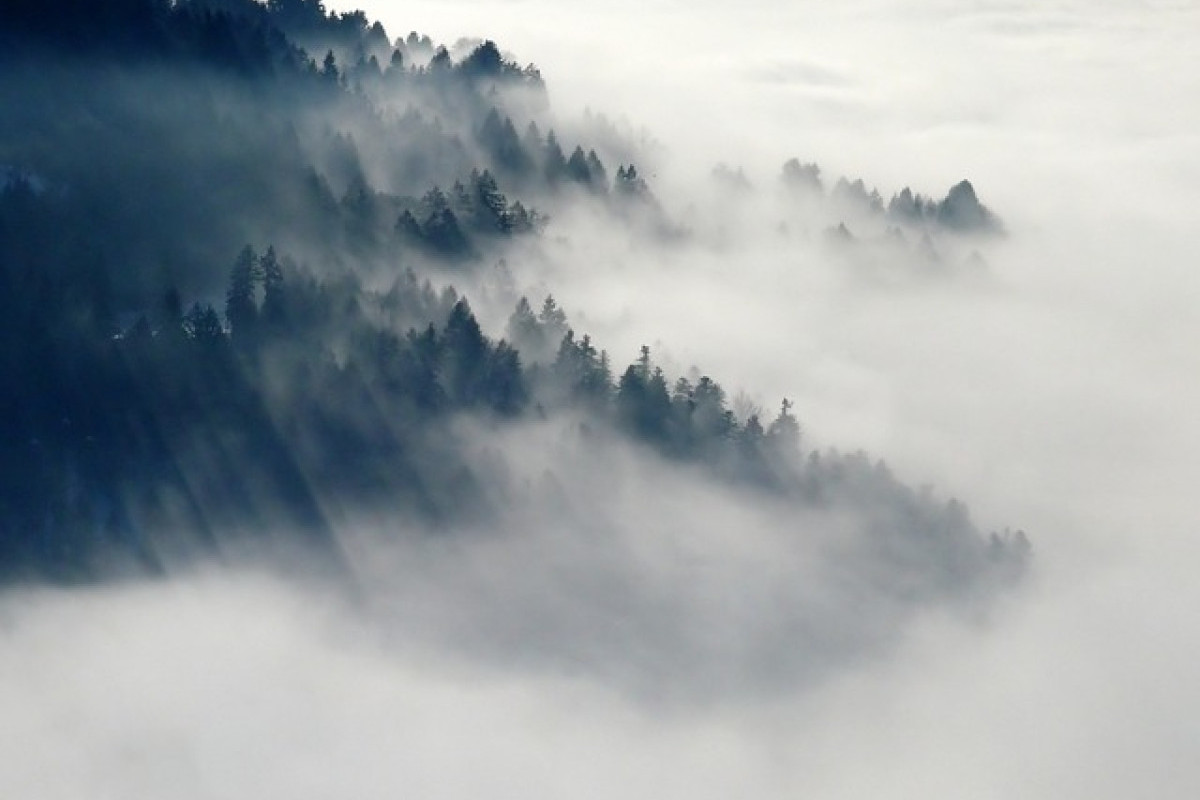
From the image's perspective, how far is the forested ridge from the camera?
493ft

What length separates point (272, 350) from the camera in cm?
15662

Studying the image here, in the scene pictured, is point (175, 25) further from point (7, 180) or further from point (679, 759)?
point (679, 759)

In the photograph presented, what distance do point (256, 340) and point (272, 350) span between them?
73.8 inches

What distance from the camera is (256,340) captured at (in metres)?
157

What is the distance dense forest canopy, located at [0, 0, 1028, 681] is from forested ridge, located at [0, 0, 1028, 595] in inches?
10.1

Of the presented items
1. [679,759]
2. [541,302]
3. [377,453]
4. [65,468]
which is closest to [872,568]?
[679,759]

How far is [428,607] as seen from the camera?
17125 cm

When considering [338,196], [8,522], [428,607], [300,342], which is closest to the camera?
[8,522]

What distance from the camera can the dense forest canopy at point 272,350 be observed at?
150375 millimetres

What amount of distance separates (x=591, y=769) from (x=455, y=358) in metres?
49.3

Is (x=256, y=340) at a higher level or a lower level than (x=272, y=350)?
higher

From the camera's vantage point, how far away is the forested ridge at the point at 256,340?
493 ft

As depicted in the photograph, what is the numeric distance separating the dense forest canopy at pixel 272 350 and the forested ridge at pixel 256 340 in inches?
10.1

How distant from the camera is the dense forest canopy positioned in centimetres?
15038
